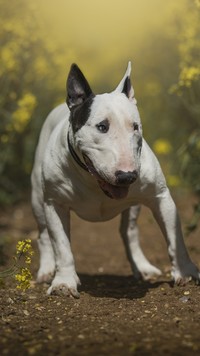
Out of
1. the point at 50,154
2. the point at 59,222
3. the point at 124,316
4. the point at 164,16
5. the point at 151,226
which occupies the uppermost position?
the point at 164,16

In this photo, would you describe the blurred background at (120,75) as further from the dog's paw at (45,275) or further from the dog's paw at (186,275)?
the dog's paw at (45,275)

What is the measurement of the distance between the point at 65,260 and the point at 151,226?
3624 mm

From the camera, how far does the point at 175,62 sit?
9.59m

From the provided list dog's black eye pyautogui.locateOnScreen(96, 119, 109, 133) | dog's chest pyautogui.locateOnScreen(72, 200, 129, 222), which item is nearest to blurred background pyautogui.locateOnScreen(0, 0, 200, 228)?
dog's chest pyautogui.locateOnScreen(72, 200, 129, 222)

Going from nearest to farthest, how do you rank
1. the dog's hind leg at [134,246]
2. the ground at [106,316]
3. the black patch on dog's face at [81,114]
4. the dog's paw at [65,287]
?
the ground at [106,316]
the black patch on dog's face at [81,114]
the dog's paw at [65,287]
the dog's hind leg at [134,246]

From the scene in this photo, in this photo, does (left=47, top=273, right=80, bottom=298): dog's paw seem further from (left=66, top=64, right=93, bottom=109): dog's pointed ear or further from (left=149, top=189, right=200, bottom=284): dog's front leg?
(left=66, top=64, right=93, bottom=109): dog's pointed ear

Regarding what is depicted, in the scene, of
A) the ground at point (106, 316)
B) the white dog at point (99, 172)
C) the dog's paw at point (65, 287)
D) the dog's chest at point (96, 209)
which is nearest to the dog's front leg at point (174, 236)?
the white dog at point (99, 172)

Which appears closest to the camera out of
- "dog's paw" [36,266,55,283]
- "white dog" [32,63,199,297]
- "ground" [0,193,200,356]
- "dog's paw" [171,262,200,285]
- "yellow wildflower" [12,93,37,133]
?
"ground" [0,193,200,356]

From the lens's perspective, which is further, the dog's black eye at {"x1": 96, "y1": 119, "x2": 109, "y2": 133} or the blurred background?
the blurred background

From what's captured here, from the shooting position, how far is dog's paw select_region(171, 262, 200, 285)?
5.42m

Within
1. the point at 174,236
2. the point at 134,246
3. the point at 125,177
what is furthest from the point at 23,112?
the point at 125,177

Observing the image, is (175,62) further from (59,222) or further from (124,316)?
(124,316)

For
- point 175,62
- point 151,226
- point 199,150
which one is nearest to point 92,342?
point 199,150

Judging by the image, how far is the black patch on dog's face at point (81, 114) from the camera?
4883 mm
